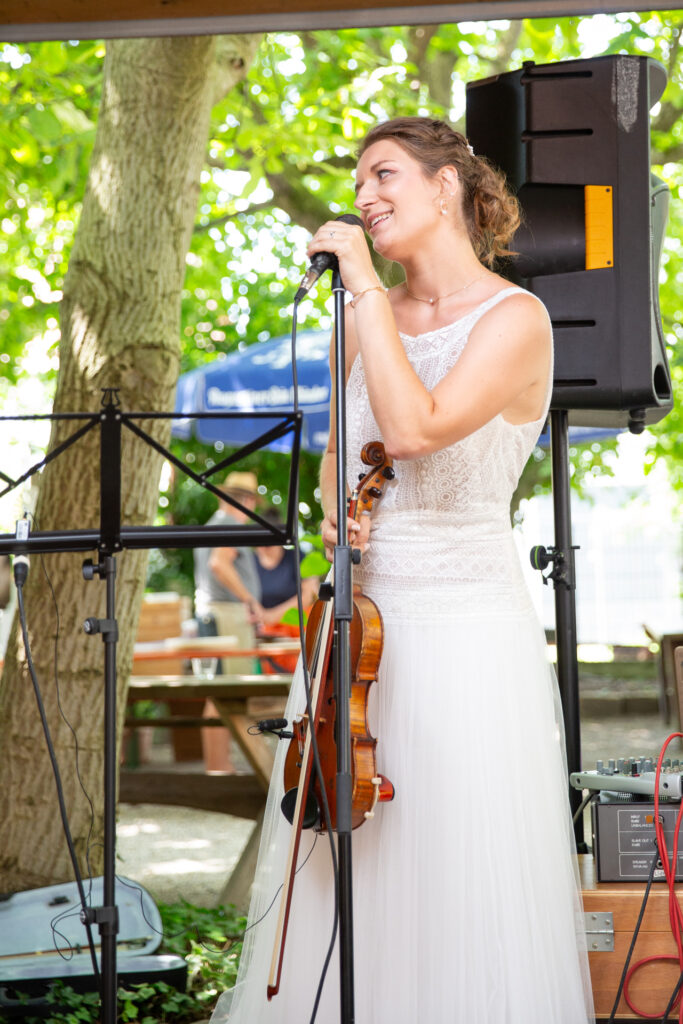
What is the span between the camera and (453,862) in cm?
207

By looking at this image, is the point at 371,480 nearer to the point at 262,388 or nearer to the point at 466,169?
the point at 466,169

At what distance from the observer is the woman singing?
2045mm

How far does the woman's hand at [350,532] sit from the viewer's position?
200 cm

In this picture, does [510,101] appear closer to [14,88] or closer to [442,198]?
[442,198]

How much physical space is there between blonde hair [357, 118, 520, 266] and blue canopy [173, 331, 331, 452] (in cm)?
376

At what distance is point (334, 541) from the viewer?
2.00m

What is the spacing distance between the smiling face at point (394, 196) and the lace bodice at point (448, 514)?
202 millimetres

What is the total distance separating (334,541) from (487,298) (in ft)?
1.97

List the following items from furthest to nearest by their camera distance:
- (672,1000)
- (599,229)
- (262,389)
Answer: (262,389)
(599,229)
(672,1000)

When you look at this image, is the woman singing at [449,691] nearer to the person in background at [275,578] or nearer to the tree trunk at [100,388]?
the tree trunk at [100,388]

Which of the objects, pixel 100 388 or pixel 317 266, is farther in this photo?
pixel 100 388

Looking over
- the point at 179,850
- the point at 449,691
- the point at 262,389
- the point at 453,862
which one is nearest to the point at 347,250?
the point at 449,691

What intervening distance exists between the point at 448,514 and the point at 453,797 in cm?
54

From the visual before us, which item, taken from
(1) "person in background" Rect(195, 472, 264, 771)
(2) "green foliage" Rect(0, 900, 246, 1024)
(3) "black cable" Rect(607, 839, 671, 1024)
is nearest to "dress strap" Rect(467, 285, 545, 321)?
(3) "black cable" Rect(607, 839, 671, 1024)
